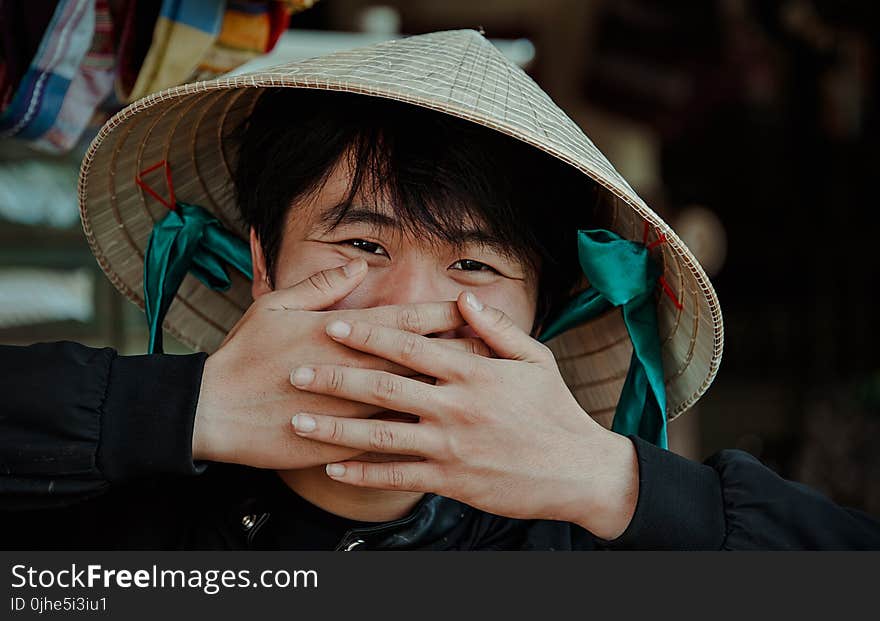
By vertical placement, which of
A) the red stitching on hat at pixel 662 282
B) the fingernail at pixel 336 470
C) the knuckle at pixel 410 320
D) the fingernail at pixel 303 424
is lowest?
the fingernail at pixel 336 470

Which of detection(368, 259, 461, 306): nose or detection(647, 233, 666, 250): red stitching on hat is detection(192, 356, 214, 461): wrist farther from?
detection(647, 233, 666, 250): red stitching on hat

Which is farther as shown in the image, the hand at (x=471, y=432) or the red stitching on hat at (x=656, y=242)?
the red stitching on hat at (x=656, y=242)

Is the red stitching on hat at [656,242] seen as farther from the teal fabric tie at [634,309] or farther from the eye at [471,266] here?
the eye at [471,266]

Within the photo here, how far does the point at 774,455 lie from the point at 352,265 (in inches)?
148

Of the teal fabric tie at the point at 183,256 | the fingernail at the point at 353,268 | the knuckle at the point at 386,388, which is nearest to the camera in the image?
the knuckle at the point at 386,388

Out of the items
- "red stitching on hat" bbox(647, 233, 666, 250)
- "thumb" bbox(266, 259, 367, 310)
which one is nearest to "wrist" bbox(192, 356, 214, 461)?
"thumb" bbox(266, 259, 367, 310)

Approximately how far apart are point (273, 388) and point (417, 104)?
1.11 feet

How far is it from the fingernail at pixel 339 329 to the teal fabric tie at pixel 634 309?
0.35 metres

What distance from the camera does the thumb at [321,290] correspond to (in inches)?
40.3

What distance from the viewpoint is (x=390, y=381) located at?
3.10 feet

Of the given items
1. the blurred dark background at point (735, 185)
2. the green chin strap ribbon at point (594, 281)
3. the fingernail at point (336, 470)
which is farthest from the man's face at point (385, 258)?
the blurred dark background at point (735, 185)

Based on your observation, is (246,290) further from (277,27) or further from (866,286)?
(866,286)
